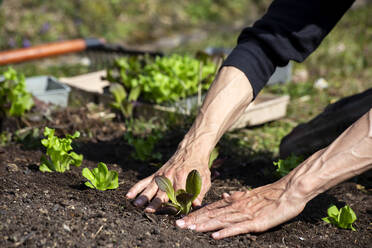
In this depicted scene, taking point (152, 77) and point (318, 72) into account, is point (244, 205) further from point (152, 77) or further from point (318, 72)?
point (318, 72)

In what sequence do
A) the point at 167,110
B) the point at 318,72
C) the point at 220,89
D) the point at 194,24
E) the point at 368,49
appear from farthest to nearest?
the point at 194,24, the point at 368,49, the point at 318,72, the point at 167,110, the point at 220,89

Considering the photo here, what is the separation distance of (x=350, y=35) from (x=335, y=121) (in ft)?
14.7

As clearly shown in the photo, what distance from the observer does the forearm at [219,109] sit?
207cm

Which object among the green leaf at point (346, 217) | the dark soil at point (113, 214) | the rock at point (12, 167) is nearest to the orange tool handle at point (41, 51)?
the dark soil at point (113, 214)

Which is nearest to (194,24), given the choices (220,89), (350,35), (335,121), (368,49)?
(350,35)

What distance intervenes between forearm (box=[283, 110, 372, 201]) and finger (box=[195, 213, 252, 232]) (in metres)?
0.22

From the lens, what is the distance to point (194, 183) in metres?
1.80

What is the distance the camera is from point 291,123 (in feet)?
12.6

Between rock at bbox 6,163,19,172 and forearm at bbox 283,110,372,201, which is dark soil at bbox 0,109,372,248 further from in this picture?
forearm at bbox 283,110,372,201

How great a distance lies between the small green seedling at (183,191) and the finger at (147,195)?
13 centimetres

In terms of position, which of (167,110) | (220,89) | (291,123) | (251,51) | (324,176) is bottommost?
(291,123)

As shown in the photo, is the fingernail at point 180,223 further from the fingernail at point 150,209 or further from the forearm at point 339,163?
the forearm at point 339,163

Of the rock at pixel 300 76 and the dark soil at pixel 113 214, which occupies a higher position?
the dark soil at pixel 113 214

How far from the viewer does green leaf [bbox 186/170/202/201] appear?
5.82 feet
